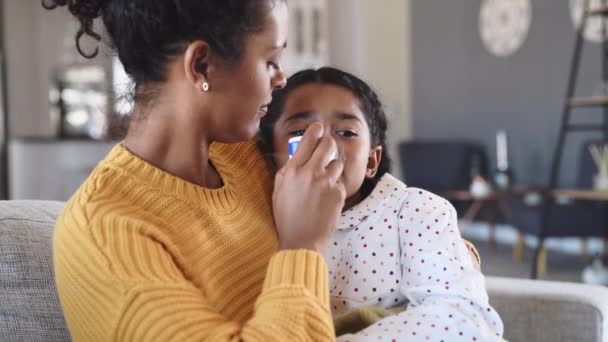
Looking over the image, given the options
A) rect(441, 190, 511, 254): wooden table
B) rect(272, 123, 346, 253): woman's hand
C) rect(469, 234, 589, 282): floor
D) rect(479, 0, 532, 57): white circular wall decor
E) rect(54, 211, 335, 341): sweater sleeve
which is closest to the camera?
rect(54, 211, 335, 341): sweater sleeve

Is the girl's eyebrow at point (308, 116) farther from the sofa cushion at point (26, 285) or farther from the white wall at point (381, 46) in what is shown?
the white wall at point (381, 46)

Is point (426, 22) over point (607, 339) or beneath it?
over

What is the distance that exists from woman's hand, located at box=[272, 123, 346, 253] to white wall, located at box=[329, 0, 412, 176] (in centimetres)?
597

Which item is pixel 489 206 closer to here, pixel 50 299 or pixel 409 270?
pixel 409 270

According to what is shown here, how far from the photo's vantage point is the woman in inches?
26.7

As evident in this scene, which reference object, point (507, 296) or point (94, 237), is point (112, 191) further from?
point (507, 296)

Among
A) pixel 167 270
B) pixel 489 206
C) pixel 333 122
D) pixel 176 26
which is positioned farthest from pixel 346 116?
pixel 489 206

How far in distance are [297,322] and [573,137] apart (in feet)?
16.4

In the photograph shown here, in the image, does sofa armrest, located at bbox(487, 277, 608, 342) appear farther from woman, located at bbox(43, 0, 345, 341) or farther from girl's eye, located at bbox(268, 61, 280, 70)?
girl's eye, located at bbox(268, 61, 280, 70)

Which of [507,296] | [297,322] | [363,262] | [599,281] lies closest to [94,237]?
[297,322]

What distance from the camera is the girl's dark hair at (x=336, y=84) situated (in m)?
1.18

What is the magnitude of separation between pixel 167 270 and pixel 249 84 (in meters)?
0.26

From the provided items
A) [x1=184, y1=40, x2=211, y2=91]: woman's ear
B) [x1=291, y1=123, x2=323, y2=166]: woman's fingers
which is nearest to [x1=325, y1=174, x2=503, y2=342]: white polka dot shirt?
[x1=291, y1=123, x2=323, y2=166]: woman's fingers

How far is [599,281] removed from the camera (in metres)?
3.91
